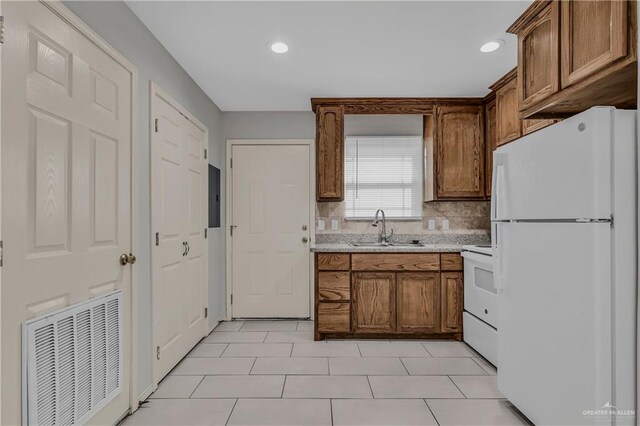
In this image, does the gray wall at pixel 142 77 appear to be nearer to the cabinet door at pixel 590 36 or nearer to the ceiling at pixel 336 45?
the ceiling at pixel 336 45

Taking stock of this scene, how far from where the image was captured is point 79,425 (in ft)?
5.24

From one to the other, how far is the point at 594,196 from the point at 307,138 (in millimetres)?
3040

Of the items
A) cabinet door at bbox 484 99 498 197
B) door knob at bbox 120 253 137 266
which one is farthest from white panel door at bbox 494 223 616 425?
door knob at bbox 120 253 137 266

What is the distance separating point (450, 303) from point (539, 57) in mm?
2222

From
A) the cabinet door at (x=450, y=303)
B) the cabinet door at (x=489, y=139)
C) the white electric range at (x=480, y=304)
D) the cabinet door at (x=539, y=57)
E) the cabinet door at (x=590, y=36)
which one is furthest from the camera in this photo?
the cabinet door at (x=489, y=139)

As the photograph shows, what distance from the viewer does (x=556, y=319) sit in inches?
66.9

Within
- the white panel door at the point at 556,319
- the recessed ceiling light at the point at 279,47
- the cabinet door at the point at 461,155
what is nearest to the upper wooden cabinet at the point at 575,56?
the white panel door at the point at 556,319

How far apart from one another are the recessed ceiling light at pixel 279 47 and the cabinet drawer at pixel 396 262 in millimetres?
1874

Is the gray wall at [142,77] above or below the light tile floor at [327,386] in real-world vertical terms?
above

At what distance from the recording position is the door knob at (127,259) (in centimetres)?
201

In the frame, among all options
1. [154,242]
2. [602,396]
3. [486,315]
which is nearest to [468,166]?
[486,315]

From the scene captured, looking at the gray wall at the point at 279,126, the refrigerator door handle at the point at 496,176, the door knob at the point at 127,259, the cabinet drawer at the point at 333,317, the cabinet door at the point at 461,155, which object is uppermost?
the gray wall at the point at 279,126

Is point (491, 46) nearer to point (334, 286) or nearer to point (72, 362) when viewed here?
point (334, 286)

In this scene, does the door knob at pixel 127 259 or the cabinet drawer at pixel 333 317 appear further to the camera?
the cabinet drawer at pixel 333 317
